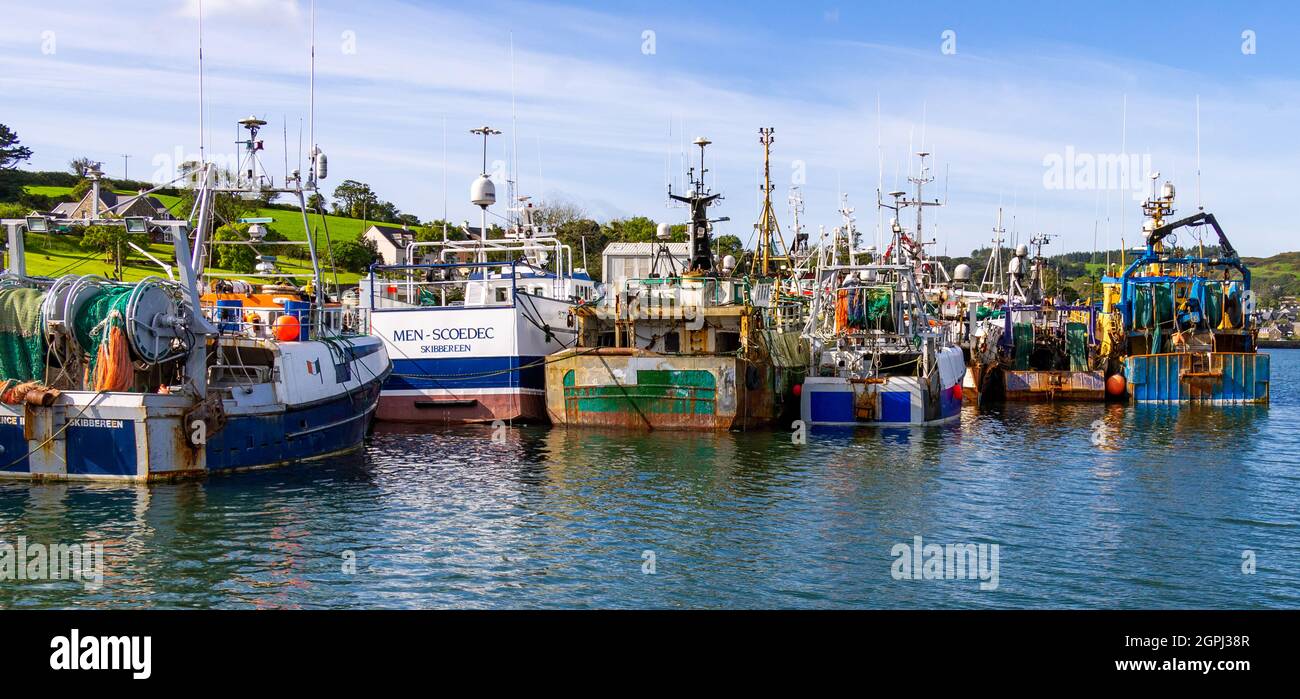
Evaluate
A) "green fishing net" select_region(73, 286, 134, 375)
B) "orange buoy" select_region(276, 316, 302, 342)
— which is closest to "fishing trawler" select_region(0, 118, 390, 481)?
"green fishing net" select_region(73, 286, 134, 375)

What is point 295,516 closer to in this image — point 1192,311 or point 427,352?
point 427,352

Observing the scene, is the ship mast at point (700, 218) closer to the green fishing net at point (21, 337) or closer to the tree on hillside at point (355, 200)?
the green fishing net at point (21, 337)

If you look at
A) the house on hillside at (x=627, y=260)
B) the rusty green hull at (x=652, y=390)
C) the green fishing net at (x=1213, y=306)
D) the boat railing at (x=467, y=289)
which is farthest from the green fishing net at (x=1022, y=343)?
the house on hillside at (x=627, y=260)

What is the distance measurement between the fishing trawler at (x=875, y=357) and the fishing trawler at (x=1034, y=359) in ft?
30.0

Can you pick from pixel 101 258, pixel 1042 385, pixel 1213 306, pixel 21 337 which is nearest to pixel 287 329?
pixel 21 337

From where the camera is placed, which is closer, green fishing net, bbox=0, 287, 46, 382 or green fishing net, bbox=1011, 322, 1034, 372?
green fishing net, bbox=0, 287, 46, 382

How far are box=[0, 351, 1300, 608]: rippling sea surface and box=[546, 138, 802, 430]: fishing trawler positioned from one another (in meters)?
1.68

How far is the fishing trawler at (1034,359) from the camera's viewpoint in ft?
→ 159

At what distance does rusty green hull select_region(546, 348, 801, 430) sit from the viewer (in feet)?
102

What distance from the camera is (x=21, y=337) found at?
69.0 feet

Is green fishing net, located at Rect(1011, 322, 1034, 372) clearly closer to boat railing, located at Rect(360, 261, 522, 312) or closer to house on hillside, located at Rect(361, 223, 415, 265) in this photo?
boat railing, located at Rect(360, 261, 522, 312)

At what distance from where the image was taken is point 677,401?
31188 millimetres
